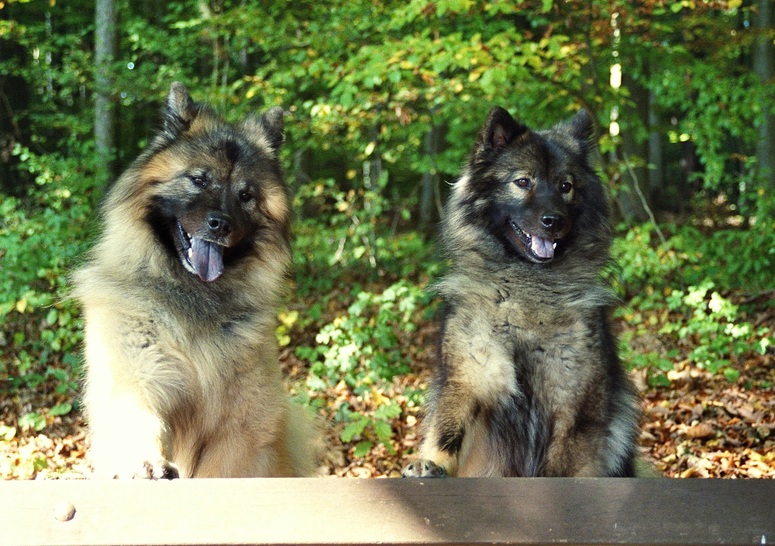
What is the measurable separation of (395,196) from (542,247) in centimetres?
1031

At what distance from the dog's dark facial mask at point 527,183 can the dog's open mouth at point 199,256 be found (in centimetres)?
130

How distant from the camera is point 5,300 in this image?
7.14 m

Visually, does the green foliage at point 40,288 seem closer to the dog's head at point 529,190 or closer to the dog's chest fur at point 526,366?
the dog's head at point 529,190

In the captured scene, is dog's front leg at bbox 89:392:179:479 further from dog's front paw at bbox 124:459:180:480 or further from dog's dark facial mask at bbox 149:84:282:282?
dog's dark facial mask at bbox 149:84:282:282

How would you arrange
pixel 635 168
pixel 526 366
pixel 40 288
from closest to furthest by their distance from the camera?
pixel 526 366 < pixel 40 288 < pixel 635 168

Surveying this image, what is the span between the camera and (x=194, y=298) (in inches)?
145

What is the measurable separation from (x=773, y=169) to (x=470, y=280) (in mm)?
9313

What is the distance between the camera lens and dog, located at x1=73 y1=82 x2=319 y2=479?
136 inches

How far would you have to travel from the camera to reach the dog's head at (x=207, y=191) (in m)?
3.62

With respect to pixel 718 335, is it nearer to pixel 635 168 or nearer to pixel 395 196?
pixel 635 168

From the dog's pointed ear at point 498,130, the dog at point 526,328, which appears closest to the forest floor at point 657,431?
the dog at point 526,328

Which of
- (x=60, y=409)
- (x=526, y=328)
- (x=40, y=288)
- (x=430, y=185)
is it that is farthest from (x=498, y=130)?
(x=430, y=185)

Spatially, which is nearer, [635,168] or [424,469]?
[424,469]

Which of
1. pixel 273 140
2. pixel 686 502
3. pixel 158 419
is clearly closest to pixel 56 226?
pixel 273 140
